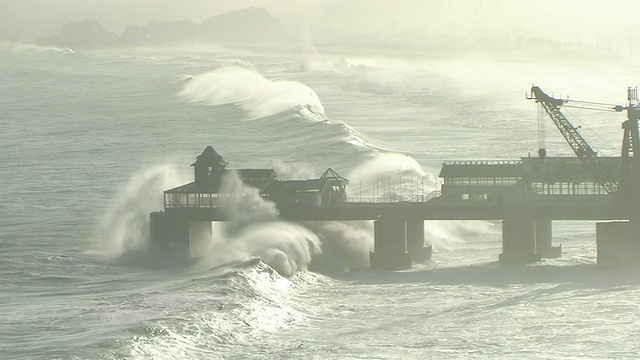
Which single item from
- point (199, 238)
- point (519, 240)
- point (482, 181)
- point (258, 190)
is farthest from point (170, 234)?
point (519, 240)

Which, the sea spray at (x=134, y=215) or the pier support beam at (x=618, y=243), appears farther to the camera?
the sea spray at (x=134, y=215)

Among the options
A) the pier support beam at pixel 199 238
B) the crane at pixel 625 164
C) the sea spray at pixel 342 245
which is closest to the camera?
the sea spray at pixel 342 245

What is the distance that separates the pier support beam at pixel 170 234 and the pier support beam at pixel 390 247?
9.67m

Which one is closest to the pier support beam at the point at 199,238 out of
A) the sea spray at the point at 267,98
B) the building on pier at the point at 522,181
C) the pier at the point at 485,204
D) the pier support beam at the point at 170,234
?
the pier at the point at 485,204

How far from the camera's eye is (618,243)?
7862 centimetres

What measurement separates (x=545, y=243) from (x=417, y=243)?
6636 mm

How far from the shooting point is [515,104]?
17238 centimetres

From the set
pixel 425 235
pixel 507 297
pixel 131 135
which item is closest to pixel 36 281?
pixel 507 297

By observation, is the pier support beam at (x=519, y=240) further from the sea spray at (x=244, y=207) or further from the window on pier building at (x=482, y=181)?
the sea spray at (x=244, y=207)

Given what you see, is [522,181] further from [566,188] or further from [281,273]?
[281,273]

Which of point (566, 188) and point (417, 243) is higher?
point (566, 188)

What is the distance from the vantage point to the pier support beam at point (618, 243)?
7788cm

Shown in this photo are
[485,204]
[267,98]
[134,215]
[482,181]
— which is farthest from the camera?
[267,98]

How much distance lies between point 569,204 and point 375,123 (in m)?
77.0
